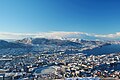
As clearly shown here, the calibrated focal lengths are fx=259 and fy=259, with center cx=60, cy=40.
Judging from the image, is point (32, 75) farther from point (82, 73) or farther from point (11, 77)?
point (82, 73)

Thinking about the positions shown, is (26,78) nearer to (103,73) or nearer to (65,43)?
(103,73)

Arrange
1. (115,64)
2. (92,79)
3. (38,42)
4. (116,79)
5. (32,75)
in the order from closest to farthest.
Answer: (92,79) → (116,79) → (32,75) → (115,64) → (38,42)

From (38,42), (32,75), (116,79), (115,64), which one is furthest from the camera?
(38,42)

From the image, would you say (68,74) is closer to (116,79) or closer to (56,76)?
(56,76)

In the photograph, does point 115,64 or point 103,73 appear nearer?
point 103,73

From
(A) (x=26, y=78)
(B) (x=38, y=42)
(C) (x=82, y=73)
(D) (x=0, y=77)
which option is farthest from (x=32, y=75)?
(B) (x=38, y=42)

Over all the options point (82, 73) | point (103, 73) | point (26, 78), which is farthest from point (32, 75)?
point (103, 73)

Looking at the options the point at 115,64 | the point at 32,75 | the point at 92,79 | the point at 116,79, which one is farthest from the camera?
the point at 115,64

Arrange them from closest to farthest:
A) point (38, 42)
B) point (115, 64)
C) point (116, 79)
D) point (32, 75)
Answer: point (116, 79) → point (32, 75) → point (115, 64) → point (38, 42)

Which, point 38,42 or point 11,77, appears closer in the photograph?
point 11,77
